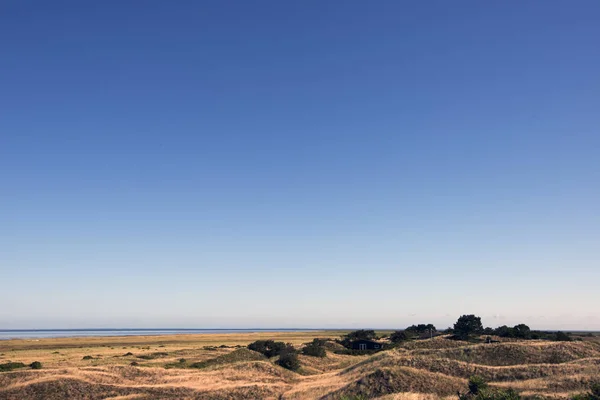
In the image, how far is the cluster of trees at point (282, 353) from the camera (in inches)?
2395

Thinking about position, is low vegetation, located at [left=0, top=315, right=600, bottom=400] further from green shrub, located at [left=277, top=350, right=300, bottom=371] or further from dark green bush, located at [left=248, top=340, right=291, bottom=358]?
dark green bush, located at [left=248, top=340, right=291, bottom=358]

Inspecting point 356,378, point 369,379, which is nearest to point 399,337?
point 356,378

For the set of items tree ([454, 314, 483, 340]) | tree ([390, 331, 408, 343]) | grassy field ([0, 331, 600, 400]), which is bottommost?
grassy field ([0, 331, 600, 400])

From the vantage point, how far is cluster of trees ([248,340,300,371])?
60.8m

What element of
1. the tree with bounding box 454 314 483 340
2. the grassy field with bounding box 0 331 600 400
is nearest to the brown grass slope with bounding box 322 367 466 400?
the grassy field with bounding box 0 331 600 400

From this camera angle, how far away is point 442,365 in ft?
152

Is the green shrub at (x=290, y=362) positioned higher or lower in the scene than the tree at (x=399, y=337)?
lower

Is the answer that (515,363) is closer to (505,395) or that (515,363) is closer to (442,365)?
(442,365)

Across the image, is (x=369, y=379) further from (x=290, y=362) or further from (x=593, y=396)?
(x=290, y=362)

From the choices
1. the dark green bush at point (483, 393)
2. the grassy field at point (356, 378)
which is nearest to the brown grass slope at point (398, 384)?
the grassy field at point (356, 378)

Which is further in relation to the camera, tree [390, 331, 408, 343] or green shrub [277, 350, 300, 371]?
tree [390, 331, 408, 343]

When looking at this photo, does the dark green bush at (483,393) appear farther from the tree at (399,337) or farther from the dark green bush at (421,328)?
the dark green bush at (421,328)

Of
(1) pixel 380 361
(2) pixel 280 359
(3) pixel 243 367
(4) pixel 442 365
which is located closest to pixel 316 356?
(2) pixel 280 359

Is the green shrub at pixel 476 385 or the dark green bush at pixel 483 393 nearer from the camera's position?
the dark green bush at pixel 483 393
